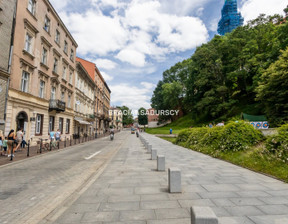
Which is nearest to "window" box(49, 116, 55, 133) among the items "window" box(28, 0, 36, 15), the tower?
"window" box(28, 0, 36, 15)

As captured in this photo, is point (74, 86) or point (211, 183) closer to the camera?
point (211, 183)

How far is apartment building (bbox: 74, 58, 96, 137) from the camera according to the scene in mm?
28109

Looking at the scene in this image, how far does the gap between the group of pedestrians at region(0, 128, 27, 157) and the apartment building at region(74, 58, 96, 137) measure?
13.5 meters

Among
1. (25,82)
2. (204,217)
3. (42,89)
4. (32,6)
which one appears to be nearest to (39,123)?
(42,89)

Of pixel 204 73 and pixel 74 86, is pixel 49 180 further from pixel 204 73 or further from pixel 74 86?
pixel 204 73

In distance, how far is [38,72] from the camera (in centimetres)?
1723

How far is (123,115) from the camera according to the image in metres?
111

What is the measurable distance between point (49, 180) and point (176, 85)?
47429mm

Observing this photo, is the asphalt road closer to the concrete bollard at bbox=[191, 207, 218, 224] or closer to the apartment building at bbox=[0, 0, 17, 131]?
the concrete bollard at bbox=[191, 207, 218, 224]

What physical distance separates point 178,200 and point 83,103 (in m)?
30.5

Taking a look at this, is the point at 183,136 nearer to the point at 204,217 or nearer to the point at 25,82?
the point at 204,217

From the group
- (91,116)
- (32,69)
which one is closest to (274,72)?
(32,69)

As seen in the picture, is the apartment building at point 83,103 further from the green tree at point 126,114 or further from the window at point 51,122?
the green tree at point 126,114

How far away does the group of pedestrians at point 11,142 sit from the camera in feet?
32.7
